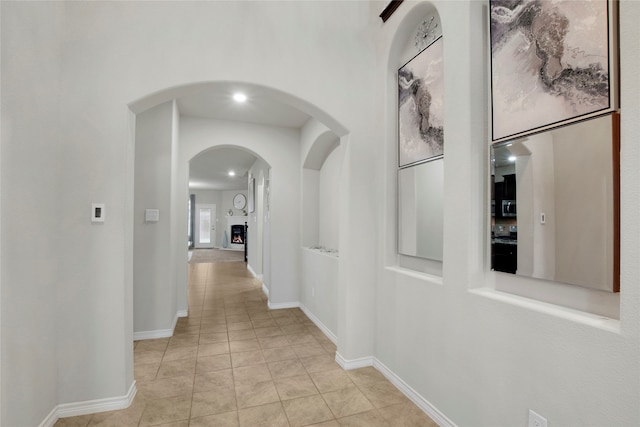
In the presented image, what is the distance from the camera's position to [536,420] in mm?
1358

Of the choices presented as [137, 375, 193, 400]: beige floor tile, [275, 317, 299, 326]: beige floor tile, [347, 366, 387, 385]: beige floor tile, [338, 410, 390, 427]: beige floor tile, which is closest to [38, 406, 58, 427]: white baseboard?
[137, 375, 193, 400]: beige floor tile

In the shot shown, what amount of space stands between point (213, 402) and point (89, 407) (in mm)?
768

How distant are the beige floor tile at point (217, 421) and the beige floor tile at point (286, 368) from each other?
22.3 inches

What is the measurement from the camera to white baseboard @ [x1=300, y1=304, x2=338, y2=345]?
328 cm

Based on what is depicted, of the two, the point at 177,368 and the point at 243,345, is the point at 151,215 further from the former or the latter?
the point at 243,345

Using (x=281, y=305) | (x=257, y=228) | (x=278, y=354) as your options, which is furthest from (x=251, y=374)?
(x=257, y=228)

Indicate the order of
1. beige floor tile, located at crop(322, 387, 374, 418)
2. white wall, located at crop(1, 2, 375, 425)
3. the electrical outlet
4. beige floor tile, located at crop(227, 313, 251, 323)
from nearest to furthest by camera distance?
the electrical outlet < white wall, located at crop(1, 2, 375, 425) < beige floor tile, located at crop(322, 387, 374, 418) < beige floor tile, located at crop(227, 313, 251, 323)

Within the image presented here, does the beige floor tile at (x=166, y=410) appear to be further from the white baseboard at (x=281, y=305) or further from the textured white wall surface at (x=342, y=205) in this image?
the white baseboard at (x=281, y=305)

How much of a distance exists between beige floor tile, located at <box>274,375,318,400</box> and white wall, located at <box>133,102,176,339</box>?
65.8 inches

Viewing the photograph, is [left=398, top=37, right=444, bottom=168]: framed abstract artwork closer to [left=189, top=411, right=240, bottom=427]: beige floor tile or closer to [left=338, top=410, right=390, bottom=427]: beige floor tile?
[left=338, top=410, right=390, bottom=427]: beige floor tile

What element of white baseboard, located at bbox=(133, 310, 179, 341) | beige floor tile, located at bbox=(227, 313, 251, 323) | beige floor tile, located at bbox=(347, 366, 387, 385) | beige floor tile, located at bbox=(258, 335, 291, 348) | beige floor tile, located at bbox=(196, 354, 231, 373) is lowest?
beige floor tile, located at bbox=(227, 313, 251, 323)

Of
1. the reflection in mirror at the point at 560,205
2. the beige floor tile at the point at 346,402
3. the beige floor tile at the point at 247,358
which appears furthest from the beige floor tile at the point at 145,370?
the reflection in mirror at the point at 560,205

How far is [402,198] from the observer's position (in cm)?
245

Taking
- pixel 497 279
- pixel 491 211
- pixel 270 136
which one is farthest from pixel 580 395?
pixel 270 136
